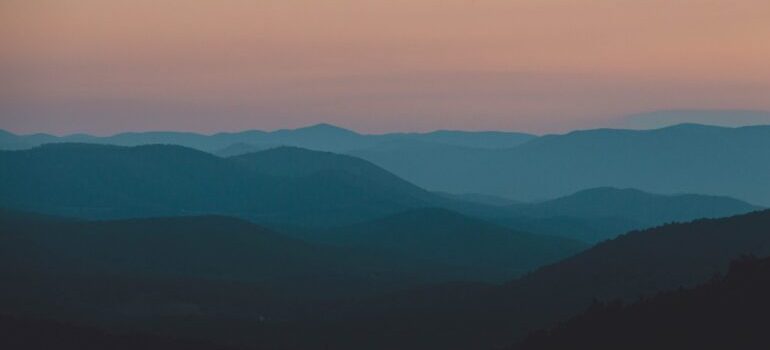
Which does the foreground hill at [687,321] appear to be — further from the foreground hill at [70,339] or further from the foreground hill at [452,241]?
the foreground hill at [452,241]

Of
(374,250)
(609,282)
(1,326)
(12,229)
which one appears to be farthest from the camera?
(374,250)

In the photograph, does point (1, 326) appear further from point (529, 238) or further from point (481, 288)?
point (529, 238)

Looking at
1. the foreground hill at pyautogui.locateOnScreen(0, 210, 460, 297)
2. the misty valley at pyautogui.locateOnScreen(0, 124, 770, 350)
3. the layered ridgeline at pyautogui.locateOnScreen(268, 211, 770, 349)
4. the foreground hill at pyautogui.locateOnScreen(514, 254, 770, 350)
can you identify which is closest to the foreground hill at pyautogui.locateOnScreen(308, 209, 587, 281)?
the misty valley at pyautogui.locateOnScreen(0, 124, 770, 350)

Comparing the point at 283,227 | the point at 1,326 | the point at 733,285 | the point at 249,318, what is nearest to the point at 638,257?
the point at 249,318

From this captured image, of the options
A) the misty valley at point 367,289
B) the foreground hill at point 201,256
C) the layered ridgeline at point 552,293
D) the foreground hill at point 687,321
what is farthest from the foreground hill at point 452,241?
the foreground hill at point 687,321

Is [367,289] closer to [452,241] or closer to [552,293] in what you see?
[552,293]
